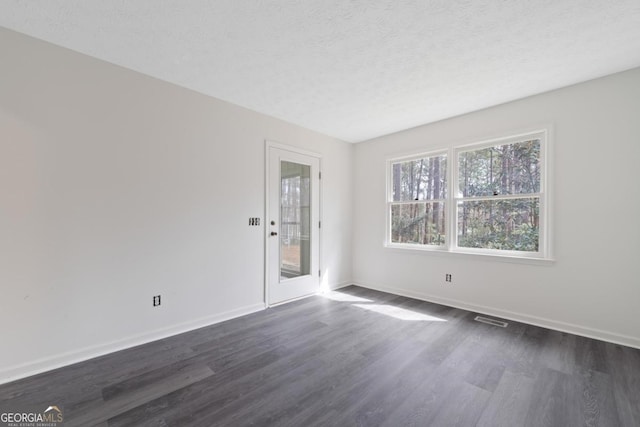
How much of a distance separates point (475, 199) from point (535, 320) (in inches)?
61.5

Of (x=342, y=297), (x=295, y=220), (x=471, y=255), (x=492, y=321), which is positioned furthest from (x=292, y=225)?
(x=492, y=321)

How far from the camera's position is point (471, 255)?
3.60 m

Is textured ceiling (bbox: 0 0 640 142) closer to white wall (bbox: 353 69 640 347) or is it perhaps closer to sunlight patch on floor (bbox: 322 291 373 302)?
white wall (bbox: 353 69 640 347)

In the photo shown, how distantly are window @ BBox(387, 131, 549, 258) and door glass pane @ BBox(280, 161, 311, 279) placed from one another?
4.68 ft

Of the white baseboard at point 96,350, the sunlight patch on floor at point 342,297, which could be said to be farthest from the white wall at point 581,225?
the white baseboard at point 96,350

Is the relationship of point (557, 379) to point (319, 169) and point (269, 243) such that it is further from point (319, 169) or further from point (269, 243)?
point (319, 169)

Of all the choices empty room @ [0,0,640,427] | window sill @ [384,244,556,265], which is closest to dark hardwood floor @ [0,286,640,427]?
empty room @ [0,0,640,427]

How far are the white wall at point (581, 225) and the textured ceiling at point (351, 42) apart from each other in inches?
10.7

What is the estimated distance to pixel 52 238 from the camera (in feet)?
7.27

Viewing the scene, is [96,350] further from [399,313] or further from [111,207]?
[399,313]

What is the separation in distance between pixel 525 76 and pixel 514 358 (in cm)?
270

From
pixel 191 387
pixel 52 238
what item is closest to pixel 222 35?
pixel 52 238

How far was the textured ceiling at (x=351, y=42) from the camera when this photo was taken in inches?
72.8

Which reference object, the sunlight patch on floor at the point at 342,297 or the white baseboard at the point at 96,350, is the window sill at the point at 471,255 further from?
the white baseboard at the point at 96,350
